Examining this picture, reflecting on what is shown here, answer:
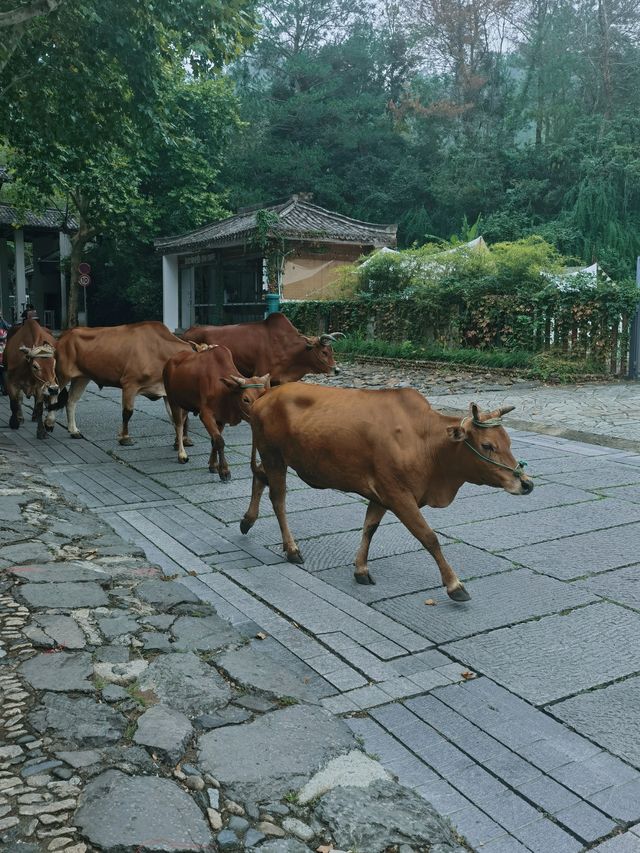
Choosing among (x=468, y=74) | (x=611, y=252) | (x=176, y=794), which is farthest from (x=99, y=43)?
(x=468, y=74)

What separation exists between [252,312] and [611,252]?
1288 centimetres

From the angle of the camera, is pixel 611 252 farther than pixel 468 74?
No

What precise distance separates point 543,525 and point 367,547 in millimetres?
1719

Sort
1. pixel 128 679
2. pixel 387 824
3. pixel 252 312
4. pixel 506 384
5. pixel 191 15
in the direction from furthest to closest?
1. pixel 252 312
2. pixel 506 384
3. pixel 191 15
4. pixel 128 679
5. pixel 387 824

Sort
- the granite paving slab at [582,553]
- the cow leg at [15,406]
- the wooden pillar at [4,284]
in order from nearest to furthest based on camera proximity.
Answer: the granite paving slab at [582,553] < the cow leg at [15,406] < the wooden pillar at [4,284]

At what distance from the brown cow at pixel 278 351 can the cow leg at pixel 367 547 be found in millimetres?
4879

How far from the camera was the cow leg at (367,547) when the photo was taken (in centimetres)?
464

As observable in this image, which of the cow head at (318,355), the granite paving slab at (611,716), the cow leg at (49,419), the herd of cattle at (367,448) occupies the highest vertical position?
the cow head at (318,355)

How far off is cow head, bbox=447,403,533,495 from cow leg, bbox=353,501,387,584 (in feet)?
2.25

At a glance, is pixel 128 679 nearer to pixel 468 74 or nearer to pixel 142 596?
pixel 142 596

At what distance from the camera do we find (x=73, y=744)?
2.75 m

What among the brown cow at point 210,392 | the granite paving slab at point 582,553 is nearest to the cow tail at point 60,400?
the brown cow at point 210,392

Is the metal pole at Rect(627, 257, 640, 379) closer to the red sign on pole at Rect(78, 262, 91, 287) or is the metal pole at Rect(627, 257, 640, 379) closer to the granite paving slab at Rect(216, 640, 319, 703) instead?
the granite paving slab at Rect(216, 640, 319, 703)

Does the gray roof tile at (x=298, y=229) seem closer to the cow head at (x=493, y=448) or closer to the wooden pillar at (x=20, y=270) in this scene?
the wooden pillar at (x=20, y=270)
